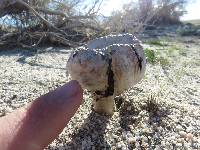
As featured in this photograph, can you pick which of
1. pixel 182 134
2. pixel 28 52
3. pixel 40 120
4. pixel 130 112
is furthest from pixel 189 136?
pixel 28 52

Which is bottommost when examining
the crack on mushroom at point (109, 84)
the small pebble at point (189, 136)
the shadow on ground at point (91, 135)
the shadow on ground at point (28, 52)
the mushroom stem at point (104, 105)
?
the small pebble at point (189, 136)

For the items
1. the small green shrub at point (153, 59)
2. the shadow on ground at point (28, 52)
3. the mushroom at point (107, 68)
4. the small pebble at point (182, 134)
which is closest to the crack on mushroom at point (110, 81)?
the mushroom at point (107, 68)

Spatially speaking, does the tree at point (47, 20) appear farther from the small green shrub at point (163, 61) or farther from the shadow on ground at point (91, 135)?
the shadow on ground at point (91, 135)

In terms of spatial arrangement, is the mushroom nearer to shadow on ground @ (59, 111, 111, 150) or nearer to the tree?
shadow on ground @ (59, 111, 111, 150)

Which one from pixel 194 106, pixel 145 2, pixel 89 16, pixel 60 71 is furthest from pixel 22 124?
pixel 145 2

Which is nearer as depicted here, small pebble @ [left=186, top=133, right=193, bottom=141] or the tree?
small pebble @ [left=186, top=133, right=193, bottom=141]

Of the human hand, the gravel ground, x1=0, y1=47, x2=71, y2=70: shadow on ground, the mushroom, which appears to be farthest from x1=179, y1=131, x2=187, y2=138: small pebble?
x1=0, y1=47, x2=71, y2=70: shadow on ground

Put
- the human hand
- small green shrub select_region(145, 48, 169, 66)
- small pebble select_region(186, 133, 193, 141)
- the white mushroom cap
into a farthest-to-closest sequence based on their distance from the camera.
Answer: small green shrub select_region(145, 48, 169, 66) → small pebble select_region(186, 133, 193, 141) → the white mushroom cap → the human hand

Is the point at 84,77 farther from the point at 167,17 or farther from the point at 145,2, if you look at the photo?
the point at 167,17
